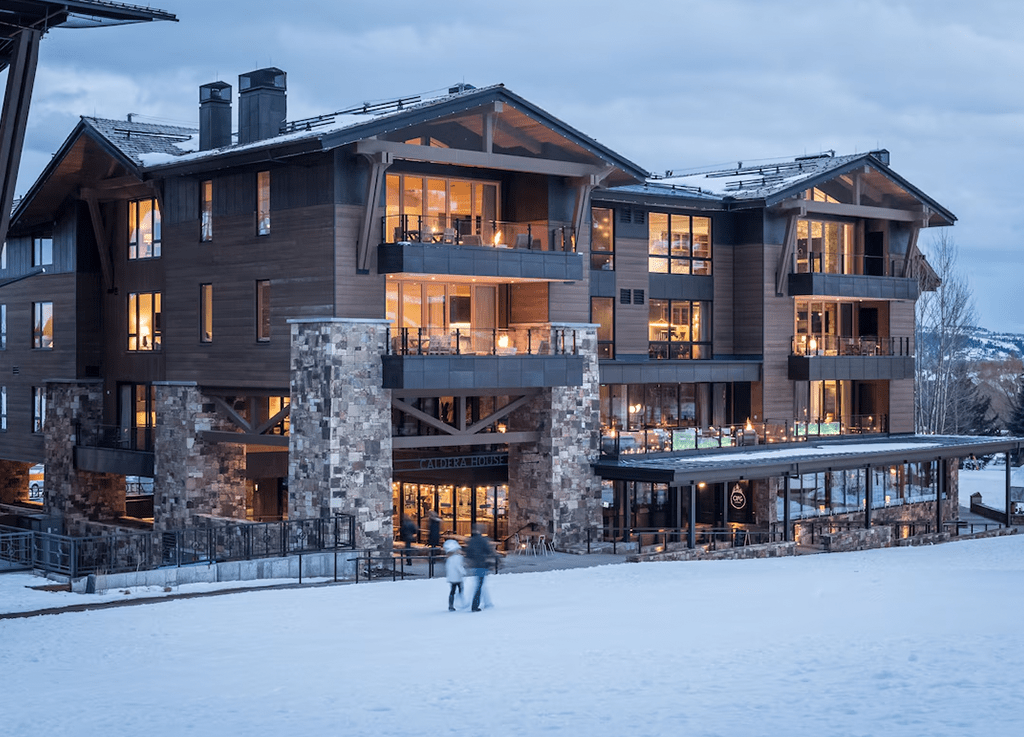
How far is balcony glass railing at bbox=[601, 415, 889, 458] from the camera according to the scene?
37.7 meters

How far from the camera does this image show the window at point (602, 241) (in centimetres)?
4088

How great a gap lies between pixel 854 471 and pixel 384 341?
20.6 m

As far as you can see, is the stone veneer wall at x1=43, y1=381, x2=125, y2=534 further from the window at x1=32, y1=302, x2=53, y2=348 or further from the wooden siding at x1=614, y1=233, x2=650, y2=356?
the wooden siding at x1=614, y1=233, x2=650, y2=356

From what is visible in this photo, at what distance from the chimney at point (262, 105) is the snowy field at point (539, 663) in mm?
16499

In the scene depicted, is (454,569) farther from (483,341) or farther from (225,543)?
(483,341)

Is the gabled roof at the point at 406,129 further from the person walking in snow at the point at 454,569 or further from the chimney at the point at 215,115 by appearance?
the person walking in snow at the point at 454,569

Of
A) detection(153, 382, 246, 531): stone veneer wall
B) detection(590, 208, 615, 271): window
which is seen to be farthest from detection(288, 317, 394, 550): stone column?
detection(590, 208, 615, 271): window

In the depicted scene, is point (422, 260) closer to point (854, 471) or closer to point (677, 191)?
point (677, 191)

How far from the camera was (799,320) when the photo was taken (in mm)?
45000

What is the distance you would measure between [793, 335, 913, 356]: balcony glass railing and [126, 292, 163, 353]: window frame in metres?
21.0

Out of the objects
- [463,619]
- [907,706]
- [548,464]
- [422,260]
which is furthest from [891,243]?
[907,706]

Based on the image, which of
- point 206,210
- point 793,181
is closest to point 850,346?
point 793,181

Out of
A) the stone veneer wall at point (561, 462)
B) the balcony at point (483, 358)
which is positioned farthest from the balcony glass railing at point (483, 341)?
the stone veneer wall at point (561, 462)

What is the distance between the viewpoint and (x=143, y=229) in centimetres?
4016
